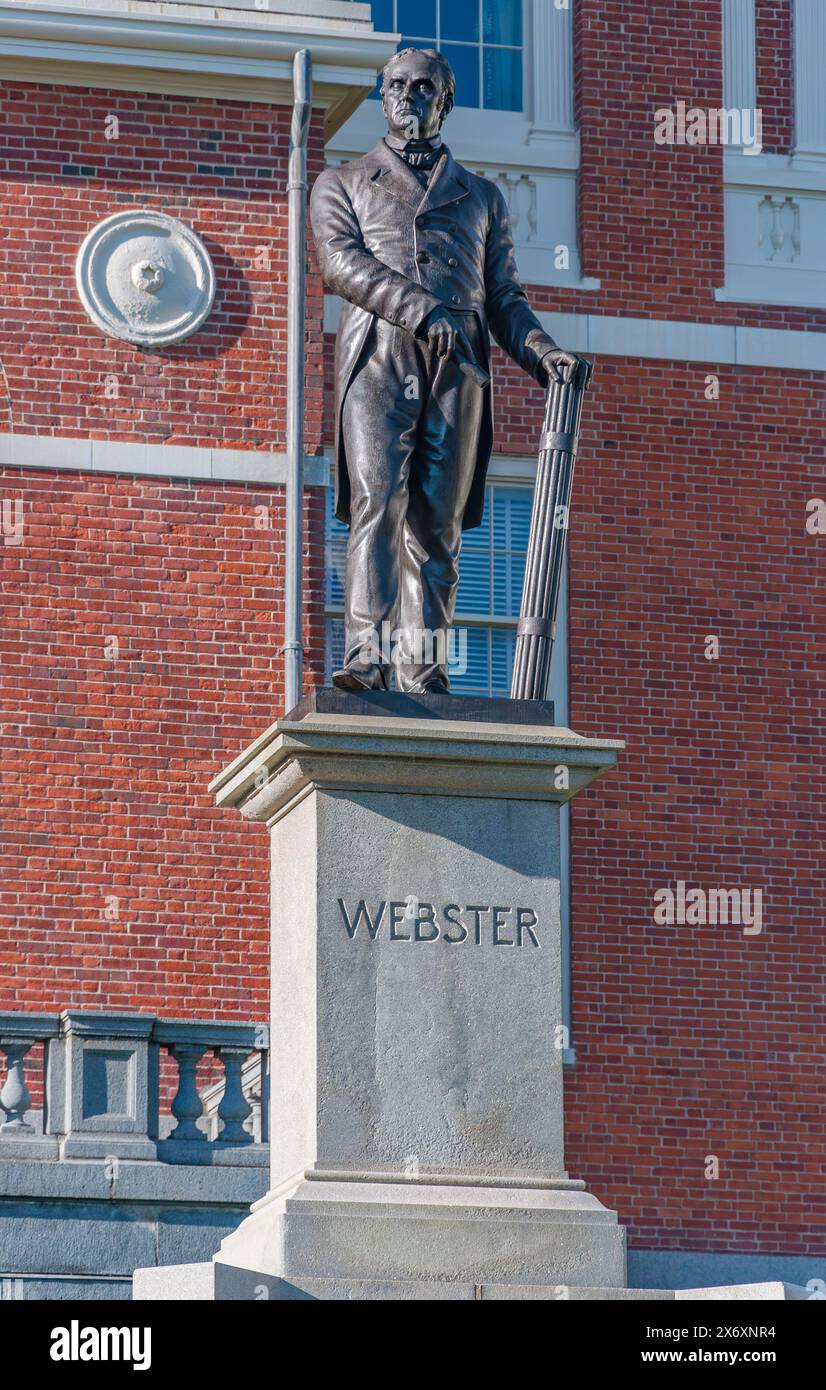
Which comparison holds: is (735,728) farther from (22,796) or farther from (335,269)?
(335,269)

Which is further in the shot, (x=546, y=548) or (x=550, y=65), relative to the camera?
(x=550, y=65)

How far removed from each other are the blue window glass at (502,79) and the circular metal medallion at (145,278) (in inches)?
100

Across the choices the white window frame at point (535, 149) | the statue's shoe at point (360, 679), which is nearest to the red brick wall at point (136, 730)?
the white window frame at point (535, 149)

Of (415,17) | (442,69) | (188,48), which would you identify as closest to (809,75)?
(415,17)

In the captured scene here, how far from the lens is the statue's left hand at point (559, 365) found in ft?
30.9

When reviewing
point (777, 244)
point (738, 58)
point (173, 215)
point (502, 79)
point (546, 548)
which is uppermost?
point (738, 58)

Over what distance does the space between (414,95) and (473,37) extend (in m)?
9.01

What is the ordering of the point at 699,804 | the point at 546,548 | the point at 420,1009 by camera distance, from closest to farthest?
the point at 420,1009 < the point at 546,548 < the point at 699,804

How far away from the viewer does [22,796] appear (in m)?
15.5

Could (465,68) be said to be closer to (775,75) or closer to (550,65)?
(550,65)

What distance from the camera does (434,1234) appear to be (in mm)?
8266

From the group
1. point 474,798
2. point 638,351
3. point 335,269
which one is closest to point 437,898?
point 474,798

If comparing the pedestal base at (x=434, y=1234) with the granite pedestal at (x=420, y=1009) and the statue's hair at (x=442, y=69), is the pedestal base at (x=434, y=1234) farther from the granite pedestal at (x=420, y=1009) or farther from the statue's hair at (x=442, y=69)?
the statue's hair at (x=442, y=69)

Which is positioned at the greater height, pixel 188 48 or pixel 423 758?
pixel 188 48
